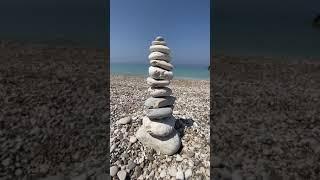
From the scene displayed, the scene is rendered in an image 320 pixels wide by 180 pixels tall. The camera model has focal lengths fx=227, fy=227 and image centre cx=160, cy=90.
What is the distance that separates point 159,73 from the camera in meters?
4.67

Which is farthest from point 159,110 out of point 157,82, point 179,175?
point 179,175

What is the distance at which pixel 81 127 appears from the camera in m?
5.45

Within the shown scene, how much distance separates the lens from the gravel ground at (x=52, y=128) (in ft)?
13.5

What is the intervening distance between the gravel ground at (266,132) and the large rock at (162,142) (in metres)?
0.79

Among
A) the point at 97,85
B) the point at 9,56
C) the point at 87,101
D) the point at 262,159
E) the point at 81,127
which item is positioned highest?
the point at 9,56

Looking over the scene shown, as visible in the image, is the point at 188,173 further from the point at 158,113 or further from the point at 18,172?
the point at 18,172

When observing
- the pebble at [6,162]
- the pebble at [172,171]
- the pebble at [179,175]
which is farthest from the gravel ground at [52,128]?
the pebble at [179,175]

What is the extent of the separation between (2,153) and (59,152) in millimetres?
1057

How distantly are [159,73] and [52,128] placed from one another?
2876 millimetres

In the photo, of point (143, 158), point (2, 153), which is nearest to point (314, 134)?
point (143, 158)

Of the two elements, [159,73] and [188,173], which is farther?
[159,73]

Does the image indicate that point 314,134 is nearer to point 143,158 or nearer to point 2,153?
point 143,158

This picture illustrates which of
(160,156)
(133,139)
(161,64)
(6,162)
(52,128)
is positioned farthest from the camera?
(52,128)

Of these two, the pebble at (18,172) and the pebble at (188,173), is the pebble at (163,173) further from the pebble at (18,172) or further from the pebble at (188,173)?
the pebble at (18,172)
